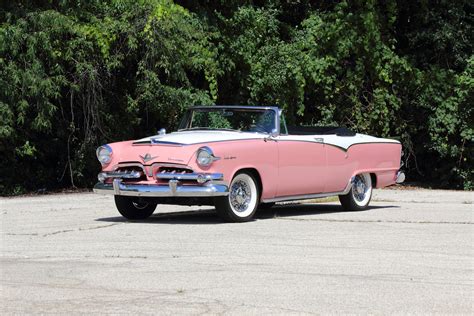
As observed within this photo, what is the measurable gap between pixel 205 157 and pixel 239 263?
144 inches

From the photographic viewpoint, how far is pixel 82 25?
20.1m

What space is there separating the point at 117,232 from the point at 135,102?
31.0 feet

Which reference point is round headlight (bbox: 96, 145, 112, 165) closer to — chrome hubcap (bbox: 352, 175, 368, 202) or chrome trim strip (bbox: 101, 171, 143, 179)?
chrome trim strip (bbox: 101, 171, 143, 179)

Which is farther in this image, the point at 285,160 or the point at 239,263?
the point at 285,160

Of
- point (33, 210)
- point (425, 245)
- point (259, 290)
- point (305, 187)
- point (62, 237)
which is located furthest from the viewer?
point (33, 210)

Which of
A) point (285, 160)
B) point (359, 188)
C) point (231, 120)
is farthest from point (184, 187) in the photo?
point (359, 188)

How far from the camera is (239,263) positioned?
9.52 metres

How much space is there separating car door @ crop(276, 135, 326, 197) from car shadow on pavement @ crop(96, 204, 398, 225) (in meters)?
0.49

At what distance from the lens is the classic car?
1309 cm

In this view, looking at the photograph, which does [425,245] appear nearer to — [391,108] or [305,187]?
[305,187]

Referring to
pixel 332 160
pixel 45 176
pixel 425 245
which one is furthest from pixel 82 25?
pixel 425 245

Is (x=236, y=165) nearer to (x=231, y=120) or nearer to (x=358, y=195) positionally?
(x=231, y=120)

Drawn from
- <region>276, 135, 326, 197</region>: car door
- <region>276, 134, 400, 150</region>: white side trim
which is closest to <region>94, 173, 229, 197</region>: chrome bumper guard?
<region>276, 135, 326, 197</region>: car door

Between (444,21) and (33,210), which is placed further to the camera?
(444,21)
